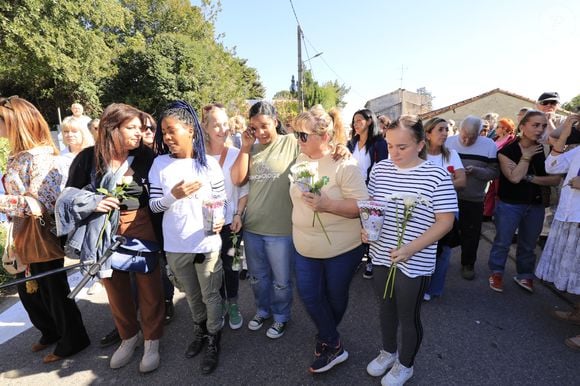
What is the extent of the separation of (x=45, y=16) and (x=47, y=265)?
50.9 ft

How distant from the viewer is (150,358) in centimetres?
264

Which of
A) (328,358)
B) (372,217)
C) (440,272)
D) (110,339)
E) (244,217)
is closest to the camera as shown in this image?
(372,217)

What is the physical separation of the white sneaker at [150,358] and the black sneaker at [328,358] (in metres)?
1.32

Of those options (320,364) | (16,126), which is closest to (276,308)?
(320,364)

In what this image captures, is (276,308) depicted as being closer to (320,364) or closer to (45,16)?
(320,364)

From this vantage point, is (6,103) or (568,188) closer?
(6,103)

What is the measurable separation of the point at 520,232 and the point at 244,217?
3285 millimetres

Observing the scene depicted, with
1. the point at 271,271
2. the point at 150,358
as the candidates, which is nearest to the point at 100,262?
the point at 150,358

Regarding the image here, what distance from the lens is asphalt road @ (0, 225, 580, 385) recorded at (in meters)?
2.47

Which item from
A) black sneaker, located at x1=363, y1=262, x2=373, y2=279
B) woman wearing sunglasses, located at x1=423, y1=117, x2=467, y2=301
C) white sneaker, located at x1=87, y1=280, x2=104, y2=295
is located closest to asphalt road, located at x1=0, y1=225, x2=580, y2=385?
woman wearing sunglasses, located at x1=423, y1=117, x2=467, y2=301

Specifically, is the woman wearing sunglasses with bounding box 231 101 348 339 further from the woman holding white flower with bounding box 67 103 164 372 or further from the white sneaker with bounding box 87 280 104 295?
the white sneaker with bounding box 87 280 104 295

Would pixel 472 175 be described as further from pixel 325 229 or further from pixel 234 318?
pixel 234 318

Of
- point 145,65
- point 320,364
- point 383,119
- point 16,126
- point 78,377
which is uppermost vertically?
point 145,65

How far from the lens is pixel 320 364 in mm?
2463
